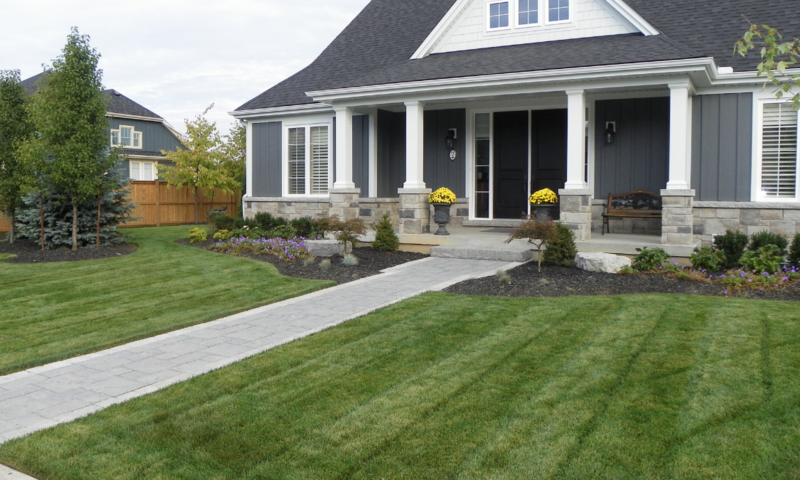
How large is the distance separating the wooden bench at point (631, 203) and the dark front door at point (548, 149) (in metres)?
1.38

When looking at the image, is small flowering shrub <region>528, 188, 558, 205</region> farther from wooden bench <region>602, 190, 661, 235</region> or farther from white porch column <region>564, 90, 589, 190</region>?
wooden bench <region>602, 190, 661, 235</region>

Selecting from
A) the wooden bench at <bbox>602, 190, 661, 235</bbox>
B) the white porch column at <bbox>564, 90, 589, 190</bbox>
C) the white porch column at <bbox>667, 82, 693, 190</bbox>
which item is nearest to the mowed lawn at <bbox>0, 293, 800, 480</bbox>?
the white porch column at <bbox>667, 82, 693, 190</bbox>

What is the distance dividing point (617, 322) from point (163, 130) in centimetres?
3380

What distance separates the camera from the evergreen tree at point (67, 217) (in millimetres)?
13039

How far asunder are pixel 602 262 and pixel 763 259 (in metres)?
2.03

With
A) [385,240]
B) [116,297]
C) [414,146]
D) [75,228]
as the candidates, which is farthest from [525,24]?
[75,228]

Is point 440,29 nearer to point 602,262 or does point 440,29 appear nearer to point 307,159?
point 307,159

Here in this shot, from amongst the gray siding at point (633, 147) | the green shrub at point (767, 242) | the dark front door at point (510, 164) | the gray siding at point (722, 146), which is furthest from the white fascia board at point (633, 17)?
the green shrub at point (767, 242)

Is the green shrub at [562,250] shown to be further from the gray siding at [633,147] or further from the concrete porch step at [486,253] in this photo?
the gray siding at [633,147]

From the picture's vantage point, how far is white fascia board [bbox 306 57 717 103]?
9.77m

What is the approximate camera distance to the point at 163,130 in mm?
35531

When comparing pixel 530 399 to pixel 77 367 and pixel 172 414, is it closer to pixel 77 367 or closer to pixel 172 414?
pixel 172 414

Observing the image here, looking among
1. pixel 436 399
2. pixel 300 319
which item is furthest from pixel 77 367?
pixel 436 399

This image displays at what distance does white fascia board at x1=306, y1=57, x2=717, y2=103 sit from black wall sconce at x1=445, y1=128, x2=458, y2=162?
6.76 ft
